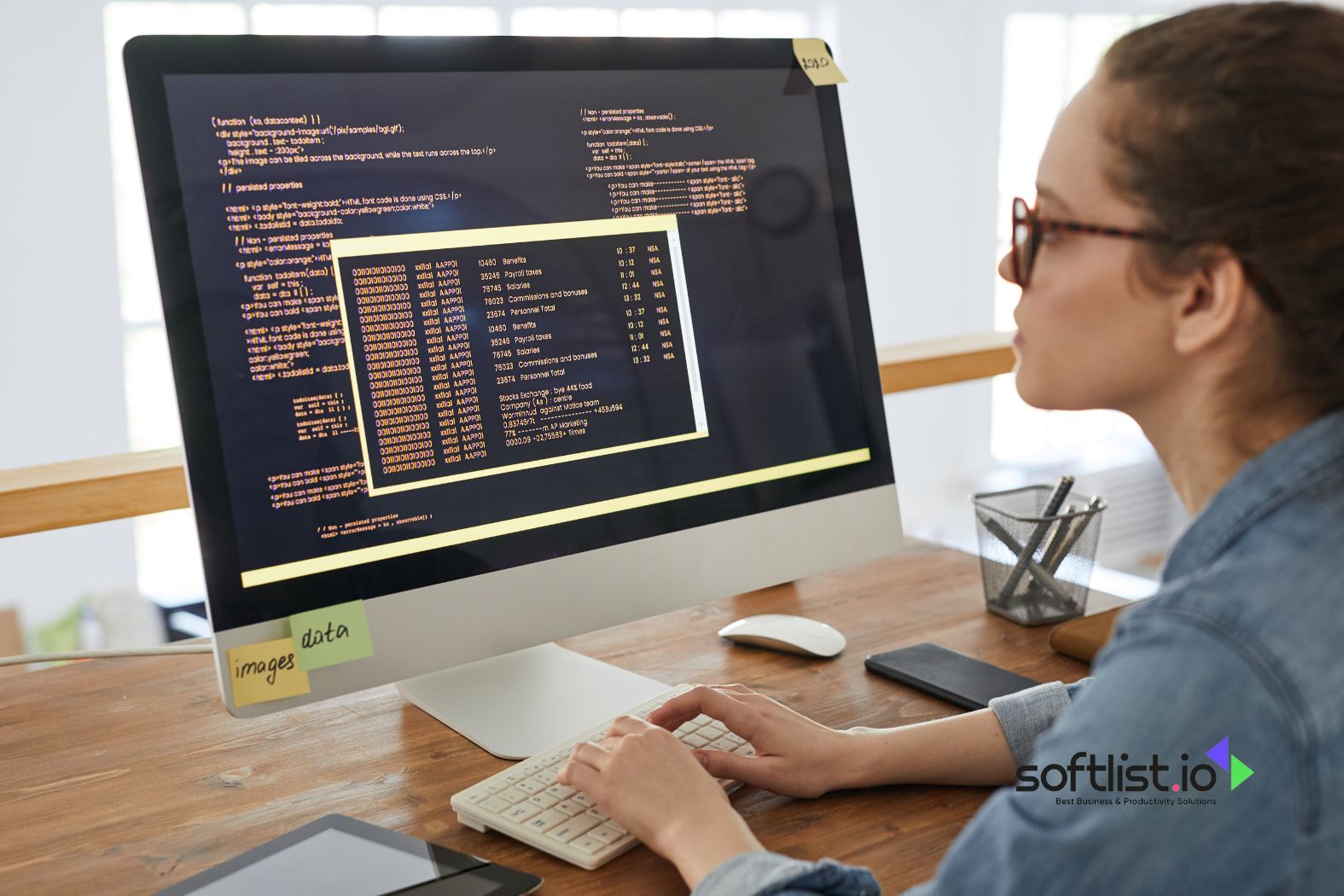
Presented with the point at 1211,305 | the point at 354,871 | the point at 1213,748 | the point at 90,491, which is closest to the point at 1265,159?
the point at 1211,305

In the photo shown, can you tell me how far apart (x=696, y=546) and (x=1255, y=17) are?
58 cm

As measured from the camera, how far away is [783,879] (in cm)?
65

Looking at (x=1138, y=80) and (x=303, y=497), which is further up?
(x=1138, y=80)

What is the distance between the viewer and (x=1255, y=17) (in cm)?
62

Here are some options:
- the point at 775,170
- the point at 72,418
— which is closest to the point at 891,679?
the point at 775,170

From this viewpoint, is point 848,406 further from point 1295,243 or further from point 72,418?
point 72,418

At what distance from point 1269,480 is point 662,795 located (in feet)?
1.31

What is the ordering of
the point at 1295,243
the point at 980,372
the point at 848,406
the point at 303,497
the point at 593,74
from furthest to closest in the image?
the point at 980,372, the point at 848,406, the point at 593,74, the point at 303,497, the point at 1295,243

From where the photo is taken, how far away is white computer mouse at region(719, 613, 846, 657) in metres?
1.10

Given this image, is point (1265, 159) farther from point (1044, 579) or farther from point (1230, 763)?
point (1044, 579)

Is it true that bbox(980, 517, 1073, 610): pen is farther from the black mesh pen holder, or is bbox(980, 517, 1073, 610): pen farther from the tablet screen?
the tablet screen

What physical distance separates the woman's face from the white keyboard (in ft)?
1.20

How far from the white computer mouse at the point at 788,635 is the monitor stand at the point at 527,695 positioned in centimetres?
13

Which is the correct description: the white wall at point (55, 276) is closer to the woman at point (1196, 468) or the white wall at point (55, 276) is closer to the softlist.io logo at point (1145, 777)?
the woman at point (1196, 468)
